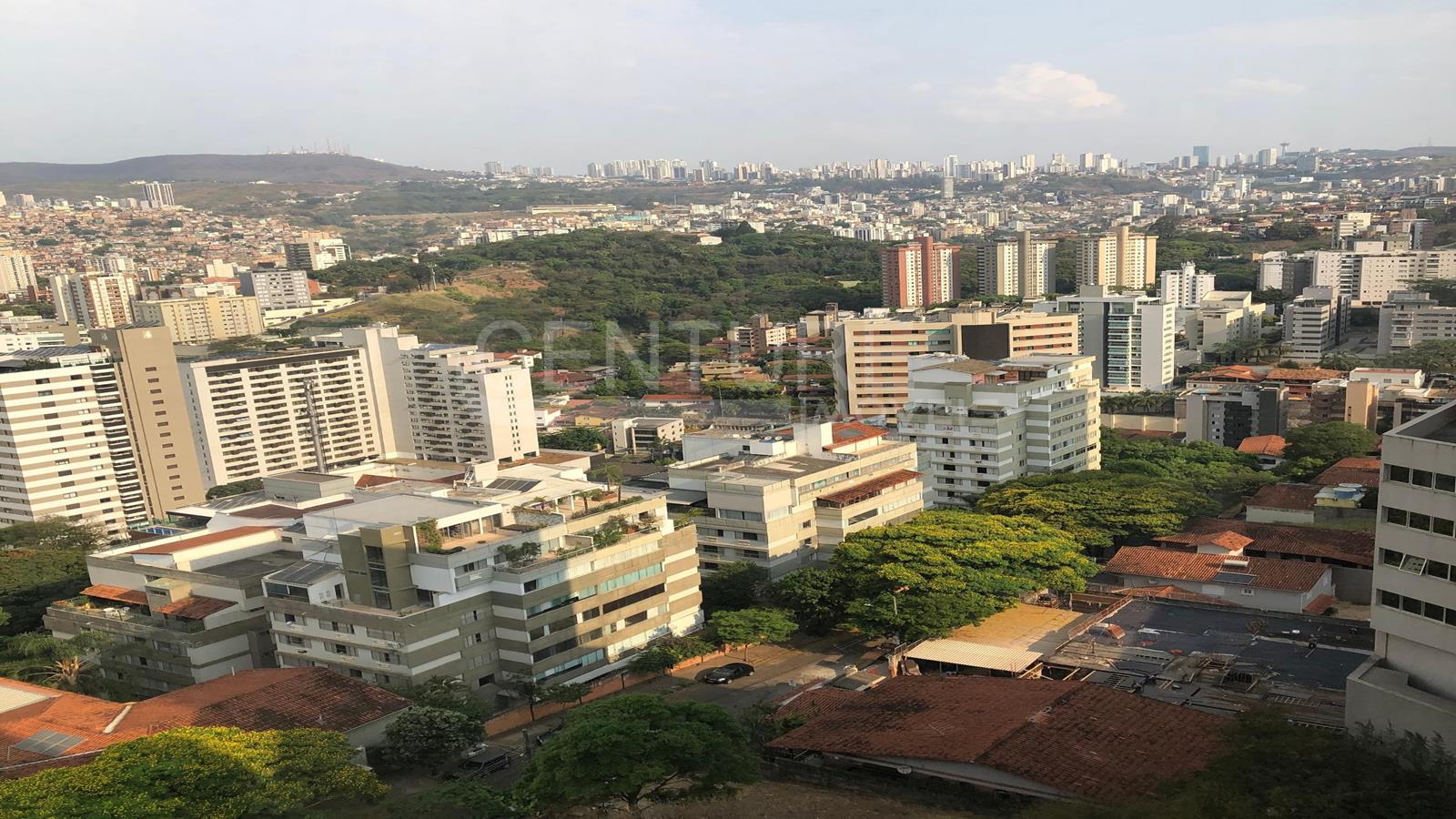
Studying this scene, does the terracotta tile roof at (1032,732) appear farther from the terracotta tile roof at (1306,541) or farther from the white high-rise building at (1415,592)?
the terracotta tile roof at (1306,541)

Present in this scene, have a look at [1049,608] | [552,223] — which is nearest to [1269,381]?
[1049,608]

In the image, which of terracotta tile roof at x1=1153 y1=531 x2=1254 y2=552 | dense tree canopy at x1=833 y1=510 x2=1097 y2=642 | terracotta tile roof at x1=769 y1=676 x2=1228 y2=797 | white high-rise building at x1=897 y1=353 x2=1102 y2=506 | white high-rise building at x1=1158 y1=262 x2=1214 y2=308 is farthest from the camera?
white high-rise building at x1=1158 y1=262 x2=1214 y2=308

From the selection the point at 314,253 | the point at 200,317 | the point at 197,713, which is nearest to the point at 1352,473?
the point at 197,713

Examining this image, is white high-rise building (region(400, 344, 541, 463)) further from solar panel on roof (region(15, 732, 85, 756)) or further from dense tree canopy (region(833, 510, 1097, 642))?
solar panel on roof (region(15, 732, 85, 756))

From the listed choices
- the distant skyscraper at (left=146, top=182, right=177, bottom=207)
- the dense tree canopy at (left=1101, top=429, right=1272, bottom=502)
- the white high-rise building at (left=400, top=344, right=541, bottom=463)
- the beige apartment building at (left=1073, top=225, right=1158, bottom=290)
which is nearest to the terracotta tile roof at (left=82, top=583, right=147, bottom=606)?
the white high-rise building at (left=400, top=344, right=541, bottom=463)

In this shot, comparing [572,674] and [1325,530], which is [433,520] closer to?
[572,674]

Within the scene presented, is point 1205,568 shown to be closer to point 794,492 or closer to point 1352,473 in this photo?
point 794,492

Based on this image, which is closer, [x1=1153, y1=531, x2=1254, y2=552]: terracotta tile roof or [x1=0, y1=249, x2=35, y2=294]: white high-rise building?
[x1=1153, y1=531, x2=1254, y2=552]: terracotta tile roof
